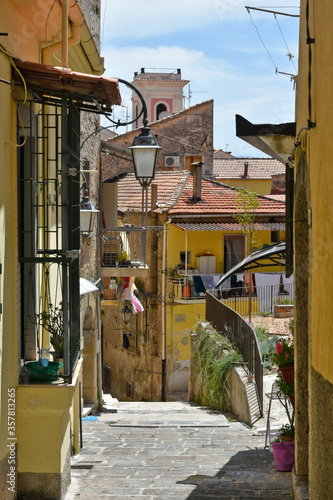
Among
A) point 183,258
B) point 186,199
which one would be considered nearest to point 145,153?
point 183,258

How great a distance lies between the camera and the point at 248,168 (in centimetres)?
4228

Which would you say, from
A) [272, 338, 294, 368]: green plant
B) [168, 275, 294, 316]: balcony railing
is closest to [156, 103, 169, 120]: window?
[168, 275, 294, 316]: balcony railing

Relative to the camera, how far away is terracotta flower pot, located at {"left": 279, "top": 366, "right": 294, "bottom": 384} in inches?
325

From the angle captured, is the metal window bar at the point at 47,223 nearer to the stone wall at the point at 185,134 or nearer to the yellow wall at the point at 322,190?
the yellow wall at the point at 322,190

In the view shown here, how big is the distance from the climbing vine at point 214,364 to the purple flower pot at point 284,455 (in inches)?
204

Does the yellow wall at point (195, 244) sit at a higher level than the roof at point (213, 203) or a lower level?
lower

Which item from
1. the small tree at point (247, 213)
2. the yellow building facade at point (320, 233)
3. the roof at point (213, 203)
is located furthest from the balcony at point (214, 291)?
the yellow building facade at point (320, 233)

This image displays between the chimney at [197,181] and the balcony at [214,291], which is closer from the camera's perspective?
the balcony at [214,291]

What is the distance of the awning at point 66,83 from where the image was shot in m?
6.36

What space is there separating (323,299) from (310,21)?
2248mm

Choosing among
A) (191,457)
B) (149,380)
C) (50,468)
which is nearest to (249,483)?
(191,457)

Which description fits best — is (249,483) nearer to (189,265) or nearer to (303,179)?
(303,179)

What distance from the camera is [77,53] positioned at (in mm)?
11836

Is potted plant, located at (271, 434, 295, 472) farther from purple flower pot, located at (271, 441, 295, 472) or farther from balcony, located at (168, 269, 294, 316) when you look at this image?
balcony, located at (168, 269, 294, 316)
